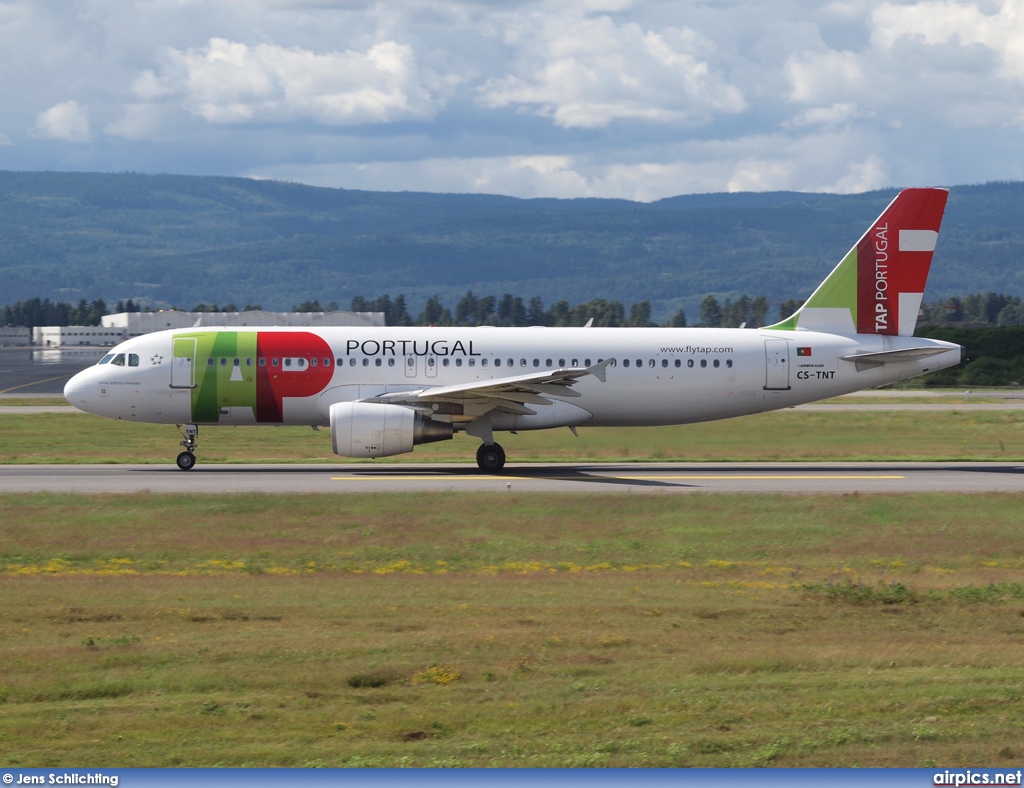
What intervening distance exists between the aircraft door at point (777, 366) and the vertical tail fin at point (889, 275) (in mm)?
1449

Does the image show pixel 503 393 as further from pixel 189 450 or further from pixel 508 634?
pixel 508 634

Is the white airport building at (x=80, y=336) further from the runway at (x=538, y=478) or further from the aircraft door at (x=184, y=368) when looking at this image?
the runway at (x=538, y=478)

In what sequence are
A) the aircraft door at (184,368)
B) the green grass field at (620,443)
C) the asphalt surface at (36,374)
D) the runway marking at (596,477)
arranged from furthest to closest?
the asphalt surface at (36,374), the green grass field at (620,443), the aircraft door at (184,368), the runway marking at (596,477)

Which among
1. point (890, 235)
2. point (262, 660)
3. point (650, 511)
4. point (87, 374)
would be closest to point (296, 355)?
point (87, 374)

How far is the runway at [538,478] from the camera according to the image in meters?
28.9

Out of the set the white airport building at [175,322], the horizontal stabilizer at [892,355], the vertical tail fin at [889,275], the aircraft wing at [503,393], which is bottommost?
the aircraft wing at [503,393]

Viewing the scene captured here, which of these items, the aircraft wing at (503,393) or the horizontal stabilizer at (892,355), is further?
the horizontal stabilizer at (892,355)

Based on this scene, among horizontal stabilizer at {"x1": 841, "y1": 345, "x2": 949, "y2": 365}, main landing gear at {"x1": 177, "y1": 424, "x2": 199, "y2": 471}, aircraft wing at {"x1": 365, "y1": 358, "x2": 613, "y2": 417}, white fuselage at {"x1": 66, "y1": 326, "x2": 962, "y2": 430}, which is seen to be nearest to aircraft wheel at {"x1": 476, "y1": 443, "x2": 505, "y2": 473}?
white fuselage at {"x1": 66, "y1": 326, "x2": 962, "y2": 430}

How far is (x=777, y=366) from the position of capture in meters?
34.0

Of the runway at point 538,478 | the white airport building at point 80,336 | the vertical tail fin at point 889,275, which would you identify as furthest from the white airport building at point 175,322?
the vertical tail fin at point 889,275

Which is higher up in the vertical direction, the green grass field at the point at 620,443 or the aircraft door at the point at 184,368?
the aircraft door at the point at 184,368

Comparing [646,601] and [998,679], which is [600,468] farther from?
[998,679]

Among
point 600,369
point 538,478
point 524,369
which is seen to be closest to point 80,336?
point 524,369

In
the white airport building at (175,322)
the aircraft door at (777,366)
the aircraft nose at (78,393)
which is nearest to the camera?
the aircraft nose at (78,393)
